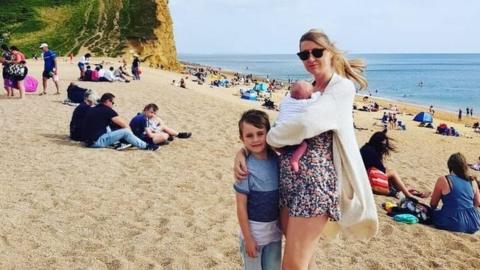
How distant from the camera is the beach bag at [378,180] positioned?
27.2 ft

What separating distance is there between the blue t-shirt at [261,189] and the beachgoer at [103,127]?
23.4 ft

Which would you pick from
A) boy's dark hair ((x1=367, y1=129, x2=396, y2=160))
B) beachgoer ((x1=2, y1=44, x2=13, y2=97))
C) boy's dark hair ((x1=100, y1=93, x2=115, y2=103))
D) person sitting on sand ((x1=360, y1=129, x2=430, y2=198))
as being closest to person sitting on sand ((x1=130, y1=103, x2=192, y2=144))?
boy's dark hair ((x1=100, y1=93, x2=115, y2=103))

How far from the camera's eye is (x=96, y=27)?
49938 mm

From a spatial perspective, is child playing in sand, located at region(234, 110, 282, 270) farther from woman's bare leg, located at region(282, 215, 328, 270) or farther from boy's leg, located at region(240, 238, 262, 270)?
woman's bare leg, located at region(282, 215, 328, 270)

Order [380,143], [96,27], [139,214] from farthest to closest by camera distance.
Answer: [96,27]
[380,143]
[139,214]

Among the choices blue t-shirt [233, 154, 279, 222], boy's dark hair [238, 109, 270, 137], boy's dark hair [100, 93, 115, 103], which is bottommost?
boy's dark hair [100, 93, 115, 103]

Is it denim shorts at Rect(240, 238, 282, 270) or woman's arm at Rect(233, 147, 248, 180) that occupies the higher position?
woman's arm at Rect(233, 147, 248, 180)

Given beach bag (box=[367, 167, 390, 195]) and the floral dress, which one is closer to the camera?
the floral dress

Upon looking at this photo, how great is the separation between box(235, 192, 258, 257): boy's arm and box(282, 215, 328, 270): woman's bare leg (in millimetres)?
247

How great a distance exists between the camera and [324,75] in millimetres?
3229

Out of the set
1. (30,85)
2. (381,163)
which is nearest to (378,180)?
(381,163)

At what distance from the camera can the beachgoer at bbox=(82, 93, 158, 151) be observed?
9.89 metres

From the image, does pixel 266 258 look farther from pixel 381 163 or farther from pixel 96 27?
pixel 96 27

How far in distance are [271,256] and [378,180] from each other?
539 cm
